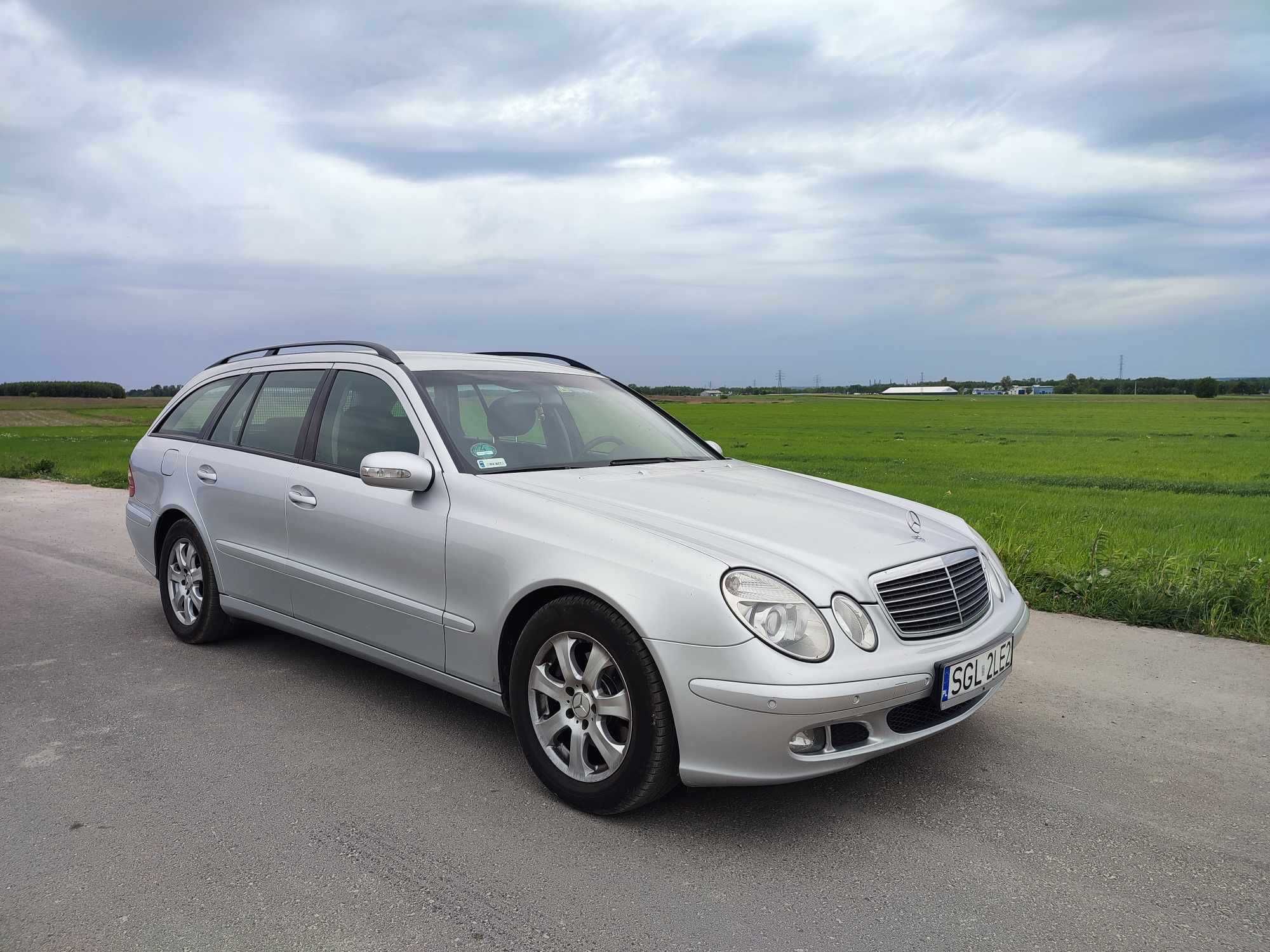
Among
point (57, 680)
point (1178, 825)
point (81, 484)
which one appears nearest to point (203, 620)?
point (57, 680)

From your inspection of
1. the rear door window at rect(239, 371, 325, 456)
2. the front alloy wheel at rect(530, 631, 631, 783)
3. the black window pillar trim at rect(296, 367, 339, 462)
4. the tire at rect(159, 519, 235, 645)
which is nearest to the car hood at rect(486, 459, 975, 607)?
the front alloy wheel at rect(530, 631, 631, 783)

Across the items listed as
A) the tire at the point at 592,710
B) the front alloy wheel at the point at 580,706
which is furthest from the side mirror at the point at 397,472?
the front alloy wheel at the point at 580,706

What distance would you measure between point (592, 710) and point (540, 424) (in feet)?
5.00

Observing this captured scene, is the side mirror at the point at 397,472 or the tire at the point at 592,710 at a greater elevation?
the side mirror at the point at 397,472

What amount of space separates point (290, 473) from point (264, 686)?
1024 mm

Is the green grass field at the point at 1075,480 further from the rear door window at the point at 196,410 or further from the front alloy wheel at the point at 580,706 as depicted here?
the rear door window at the point at 196,410

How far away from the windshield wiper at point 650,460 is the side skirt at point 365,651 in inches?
45.4

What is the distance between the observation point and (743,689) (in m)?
2.87

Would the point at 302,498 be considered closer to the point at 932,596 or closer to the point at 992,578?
the point at 932,596

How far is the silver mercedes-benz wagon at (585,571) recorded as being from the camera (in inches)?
117

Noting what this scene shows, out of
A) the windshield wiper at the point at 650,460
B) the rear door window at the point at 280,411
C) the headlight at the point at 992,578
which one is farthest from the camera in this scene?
the rear door window at the point at 280,411

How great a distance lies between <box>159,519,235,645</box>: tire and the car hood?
7.49 ft

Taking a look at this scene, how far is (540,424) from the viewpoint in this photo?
435cm

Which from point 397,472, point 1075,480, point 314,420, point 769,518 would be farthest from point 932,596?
→ point 1075,480
